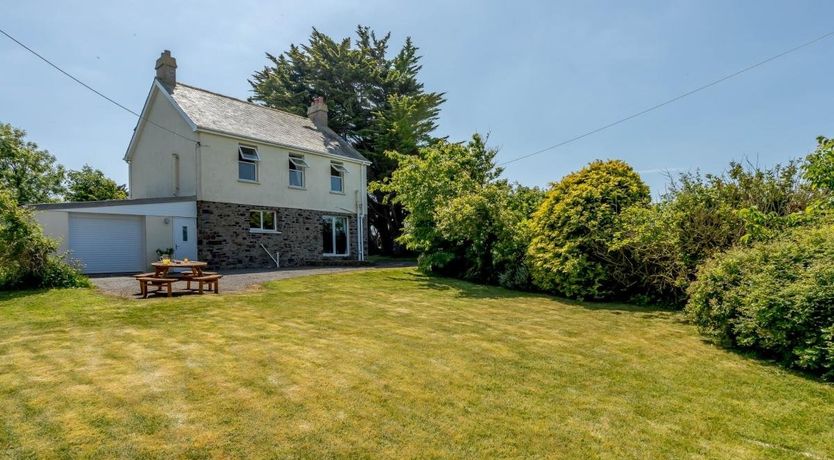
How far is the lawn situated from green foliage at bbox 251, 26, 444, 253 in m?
22.7

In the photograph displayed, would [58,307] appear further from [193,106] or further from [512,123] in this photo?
[512,123]

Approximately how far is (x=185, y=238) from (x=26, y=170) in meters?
27.0

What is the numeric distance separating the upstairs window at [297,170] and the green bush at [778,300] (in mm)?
17130

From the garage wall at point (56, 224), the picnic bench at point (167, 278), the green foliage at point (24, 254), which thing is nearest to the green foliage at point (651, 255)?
the picnic bench at point (167, 278)

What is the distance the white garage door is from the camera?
15250 mm

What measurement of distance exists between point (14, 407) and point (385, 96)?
3034 centimetres

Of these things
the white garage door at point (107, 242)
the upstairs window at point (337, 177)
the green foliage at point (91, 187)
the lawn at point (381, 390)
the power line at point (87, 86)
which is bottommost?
the lawn at point (381, 390)

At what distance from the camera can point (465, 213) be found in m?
13.4

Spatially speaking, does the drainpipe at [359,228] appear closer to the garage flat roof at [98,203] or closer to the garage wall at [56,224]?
the garage flat roof at [98,203]

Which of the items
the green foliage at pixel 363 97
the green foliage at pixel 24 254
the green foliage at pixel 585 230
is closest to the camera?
the green foliage at pixel 24 254

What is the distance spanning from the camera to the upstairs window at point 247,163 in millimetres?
18188

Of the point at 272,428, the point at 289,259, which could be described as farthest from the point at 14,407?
the point at 289,259

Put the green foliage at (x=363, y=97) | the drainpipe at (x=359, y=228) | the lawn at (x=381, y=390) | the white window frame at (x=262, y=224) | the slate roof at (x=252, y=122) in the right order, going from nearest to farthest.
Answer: the lawn at (x=381, y=390)
the slate roof at (x=252, y=122)
the white window frame at (x=262, y=224)
the drainpipe at (x=359, y=228)
the green foliage at (x=363, y=97)

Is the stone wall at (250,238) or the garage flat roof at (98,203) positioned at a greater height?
the garage flat roof at (98,203)
